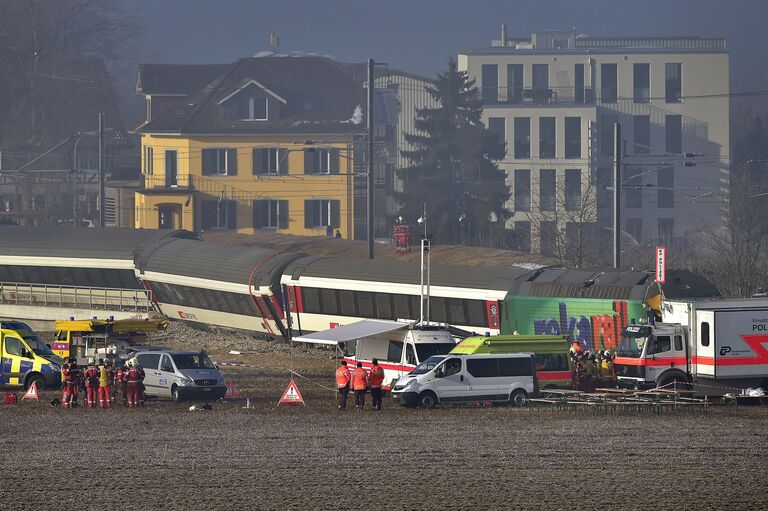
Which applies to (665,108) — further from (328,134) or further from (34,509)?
(34,509)

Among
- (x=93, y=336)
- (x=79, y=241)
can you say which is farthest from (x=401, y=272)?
(x=79, y=241)

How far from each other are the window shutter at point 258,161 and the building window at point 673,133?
35508 mm

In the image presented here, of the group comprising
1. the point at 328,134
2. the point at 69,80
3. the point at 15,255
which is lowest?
the point at 15,255

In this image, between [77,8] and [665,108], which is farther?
[77,8]

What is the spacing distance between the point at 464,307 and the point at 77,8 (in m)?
107

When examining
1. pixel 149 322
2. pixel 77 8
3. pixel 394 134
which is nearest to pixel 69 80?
pixel 77 8

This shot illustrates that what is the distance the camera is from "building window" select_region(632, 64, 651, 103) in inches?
4525

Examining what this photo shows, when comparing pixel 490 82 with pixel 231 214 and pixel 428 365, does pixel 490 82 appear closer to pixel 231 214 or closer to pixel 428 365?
pixel 231 214

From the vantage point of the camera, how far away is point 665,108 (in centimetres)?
11462

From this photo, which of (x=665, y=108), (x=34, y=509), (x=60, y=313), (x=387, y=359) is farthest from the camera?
(x=665, y=108)

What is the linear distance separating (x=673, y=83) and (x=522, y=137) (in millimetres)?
13626

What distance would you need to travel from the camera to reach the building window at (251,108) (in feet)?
332

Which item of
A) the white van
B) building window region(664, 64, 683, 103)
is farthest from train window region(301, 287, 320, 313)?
building window region(664, 64, 683, 103)

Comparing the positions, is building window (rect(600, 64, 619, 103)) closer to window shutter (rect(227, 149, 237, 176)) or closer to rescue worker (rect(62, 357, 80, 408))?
window shutter (rect(227, 149, 237, 176))
